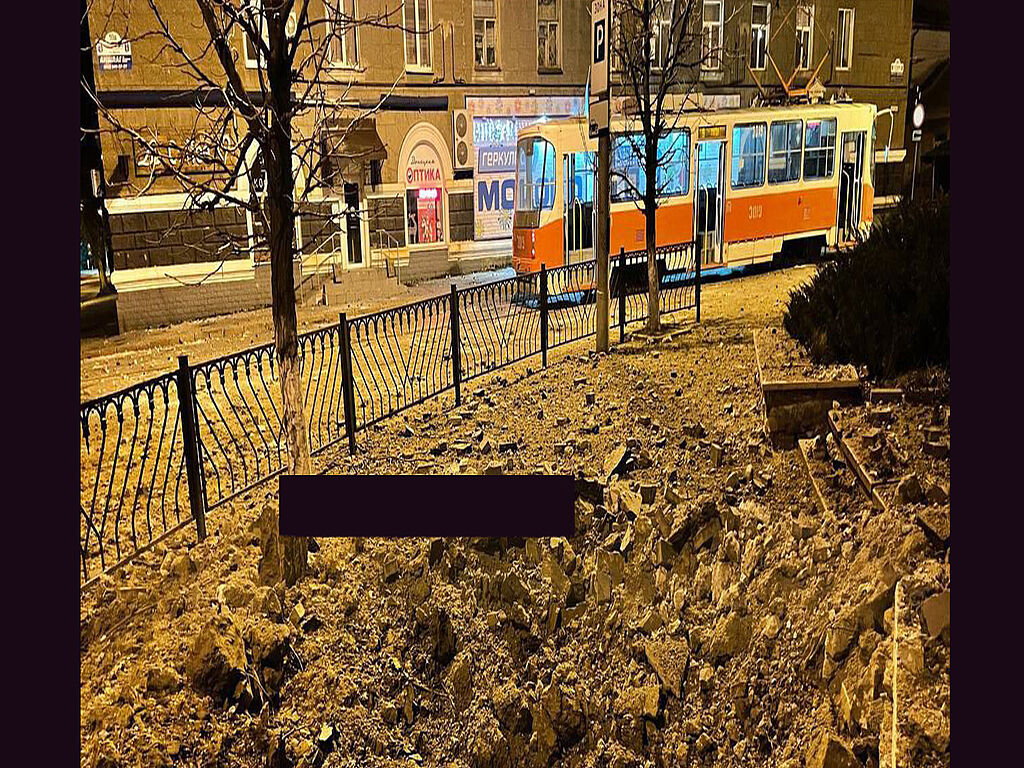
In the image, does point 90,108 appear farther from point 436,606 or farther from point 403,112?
point 436,606

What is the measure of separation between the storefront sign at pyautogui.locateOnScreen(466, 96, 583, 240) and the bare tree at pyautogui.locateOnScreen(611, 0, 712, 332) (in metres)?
0.26

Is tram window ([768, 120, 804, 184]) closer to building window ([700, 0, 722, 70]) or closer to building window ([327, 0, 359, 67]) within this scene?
building window ([700, 0, 722, 70])

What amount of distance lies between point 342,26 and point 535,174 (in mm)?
691

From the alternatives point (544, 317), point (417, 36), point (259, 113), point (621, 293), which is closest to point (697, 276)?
point (621, 293)

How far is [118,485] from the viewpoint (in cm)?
252

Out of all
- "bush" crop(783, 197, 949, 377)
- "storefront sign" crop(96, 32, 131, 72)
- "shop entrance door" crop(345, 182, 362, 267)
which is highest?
"storefront sign" crop(96, 32, 131, 72)

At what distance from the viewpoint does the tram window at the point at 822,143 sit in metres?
2.66

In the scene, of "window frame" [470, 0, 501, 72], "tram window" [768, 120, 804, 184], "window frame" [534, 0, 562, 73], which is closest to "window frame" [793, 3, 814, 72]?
"tram window" [768, 120, 804, 184]

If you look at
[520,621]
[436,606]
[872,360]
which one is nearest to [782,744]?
[520,621]

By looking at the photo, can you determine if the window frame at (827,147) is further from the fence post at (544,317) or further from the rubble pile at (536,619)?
the fence post at (544,317)

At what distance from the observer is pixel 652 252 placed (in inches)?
115

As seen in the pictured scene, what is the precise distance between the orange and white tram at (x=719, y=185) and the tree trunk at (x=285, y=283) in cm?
65

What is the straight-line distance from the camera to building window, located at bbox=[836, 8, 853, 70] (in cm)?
250

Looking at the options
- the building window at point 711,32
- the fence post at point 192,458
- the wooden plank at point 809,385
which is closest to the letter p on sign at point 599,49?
the building window at point 711,32
